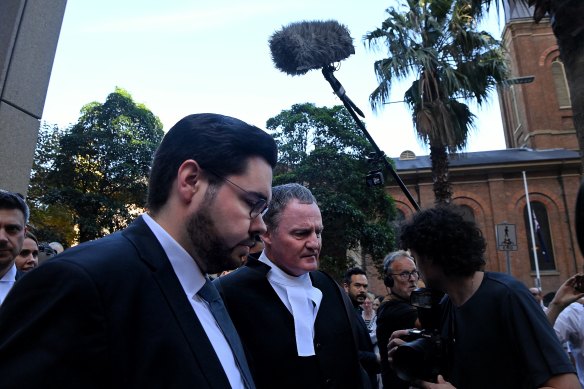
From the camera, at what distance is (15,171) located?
4258 mm

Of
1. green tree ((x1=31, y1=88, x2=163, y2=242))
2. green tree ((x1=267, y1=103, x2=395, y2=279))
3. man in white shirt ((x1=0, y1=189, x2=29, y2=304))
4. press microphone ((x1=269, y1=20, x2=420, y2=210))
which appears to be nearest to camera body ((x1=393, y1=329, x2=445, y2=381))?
man in white shirt ((x1=0, y1=189, x2=29, y2=304))

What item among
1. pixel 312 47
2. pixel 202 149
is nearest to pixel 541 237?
pixel 312 47

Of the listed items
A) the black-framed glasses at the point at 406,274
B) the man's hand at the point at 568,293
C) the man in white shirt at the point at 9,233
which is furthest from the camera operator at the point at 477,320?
the man in white shirt at the point at 9,233

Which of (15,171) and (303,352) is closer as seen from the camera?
(303,352)

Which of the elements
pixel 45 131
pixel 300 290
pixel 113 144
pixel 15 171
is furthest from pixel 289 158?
pixel 300 290

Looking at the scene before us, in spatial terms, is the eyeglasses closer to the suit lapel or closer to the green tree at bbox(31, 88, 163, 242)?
the suit lapel

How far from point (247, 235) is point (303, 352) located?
1105mm

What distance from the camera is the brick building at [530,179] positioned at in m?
26.1

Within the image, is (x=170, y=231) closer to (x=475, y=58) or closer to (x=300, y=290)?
(x=300, y=290)

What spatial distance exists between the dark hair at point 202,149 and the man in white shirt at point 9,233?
79.4 inches

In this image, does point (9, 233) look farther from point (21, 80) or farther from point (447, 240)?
point (447, 240)

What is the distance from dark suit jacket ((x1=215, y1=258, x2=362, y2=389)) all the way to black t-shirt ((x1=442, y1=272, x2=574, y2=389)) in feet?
1.74

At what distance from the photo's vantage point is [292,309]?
7.82 ft

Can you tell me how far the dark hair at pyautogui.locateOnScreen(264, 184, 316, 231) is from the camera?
8.36 ft
